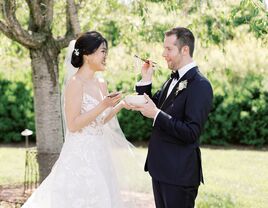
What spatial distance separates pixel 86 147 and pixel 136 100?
872 mm

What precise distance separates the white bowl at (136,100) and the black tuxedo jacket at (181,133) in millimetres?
143

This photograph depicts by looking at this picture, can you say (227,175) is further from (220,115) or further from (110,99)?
(110,99)

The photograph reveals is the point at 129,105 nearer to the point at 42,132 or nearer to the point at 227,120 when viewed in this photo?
the point at 42,132

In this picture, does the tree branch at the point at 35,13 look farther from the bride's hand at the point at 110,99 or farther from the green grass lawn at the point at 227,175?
the green grass lawn at the point at 227,175

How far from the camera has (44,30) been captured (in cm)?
591

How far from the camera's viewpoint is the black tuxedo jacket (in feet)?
10.9

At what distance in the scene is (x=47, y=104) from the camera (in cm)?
596

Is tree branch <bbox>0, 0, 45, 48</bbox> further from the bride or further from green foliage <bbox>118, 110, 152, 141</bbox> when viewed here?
green foliage <bbox>118, 110, 152, 141</bbox>

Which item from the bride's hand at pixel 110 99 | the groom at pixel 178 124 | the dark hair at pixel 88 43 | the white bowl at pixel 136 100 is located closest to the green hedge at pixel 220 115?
the dark hair at pixel 88 43

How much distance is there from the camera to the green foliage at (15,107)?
1157 cm

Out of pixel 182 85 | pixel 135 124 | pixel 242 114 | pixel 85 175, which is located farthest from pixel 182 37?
pixel 135 124

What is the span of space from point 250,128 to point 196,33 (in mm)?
4793

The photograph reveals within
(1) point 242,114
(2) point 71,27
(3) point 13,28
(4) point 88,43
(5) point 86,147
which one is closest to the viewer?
(4) point 88,43

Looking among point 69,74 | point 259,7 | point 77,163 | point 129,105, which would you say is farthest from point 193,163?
point 259,7
